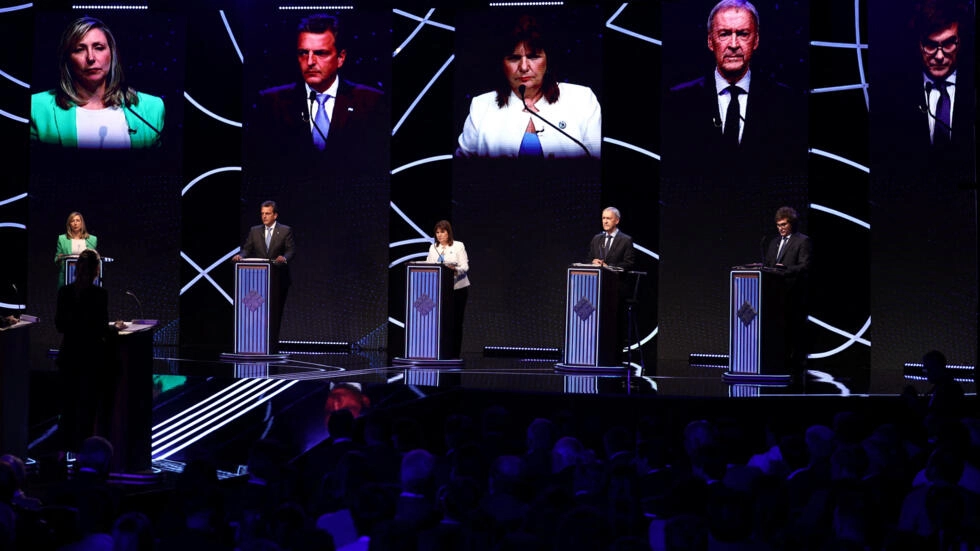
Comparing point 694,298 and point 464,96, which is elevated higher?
point 464,96

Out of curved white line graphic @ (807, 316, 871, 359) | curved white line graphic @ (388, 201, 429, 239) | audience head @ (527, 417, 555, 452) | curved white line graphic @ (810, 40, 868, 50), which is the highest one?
curved white line graphic @ (810, 40, 868, 50)

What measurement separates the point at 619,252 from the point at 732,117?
205cm

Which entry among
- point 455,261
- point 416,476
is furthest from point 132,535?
point 455,261

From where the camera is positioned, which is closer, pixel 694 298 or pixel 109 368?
pixel 109 368

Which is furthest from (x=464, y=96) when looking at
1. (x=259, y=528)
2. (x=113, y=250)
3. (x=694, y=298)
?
(x=259, y=528)

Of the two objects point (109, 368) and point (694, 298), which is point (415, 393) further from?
point (694, 298)

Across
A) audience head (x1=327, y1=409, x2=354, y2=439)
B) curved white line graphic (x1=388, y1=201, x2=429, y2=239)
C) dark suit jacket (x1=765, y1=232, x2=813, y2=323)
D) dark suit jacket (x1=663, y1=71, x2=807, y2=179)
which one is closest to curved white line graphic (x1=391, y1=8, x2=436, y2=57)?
curved white line graphic (x1=388, y1=201, x2=429, y2=239)

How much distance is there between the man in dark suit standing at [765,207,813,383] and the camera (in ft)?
31.6

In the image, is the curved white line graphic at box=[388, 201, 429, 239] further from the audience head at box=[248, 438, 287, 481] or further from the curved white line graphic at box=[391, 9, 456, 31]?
the audience head at box=[248, 438, 287, 481]

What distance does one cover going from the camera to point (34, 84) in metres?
12.2

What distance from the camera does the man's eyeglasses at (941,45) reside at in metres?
10.6

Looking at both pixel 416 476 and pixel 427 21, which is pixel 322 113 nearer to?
pixel 427 21

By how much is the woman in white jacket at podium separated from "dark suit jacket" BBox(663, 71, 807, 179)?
222 cm

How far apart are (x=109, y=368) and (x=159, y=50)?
6.50 m
